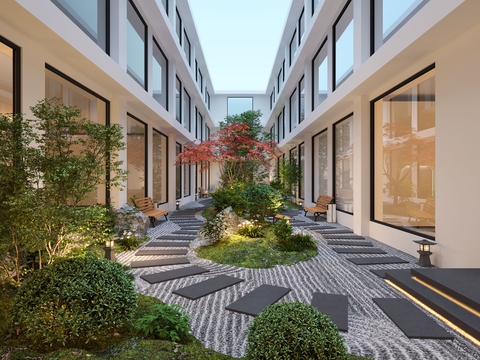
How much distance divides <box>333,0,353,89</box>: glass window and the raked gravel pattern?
17.2 ft

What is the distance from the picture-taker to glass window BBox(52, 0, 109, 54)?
4.92 metres

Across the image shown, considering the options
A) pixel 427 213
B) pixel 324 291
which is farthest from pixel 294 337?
pixel 427 213

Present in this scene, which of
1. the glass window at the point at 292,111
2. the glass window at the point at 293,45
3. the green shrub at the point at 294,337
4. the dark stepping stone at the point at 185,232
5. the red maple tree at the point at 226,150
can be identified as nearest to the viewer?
the green shrub at the point at 294,337

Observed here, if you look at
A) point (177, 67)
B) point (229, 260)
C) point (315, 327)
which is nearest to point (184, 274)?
point (229, 260)

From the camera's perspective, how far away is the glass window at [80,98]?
4.94 metres

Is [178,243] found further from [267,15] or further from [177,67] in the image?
[267,15]

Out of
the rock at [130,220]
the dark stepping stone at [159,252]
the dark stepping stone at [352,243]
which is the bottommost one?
the dark stepping stone at [159,252]

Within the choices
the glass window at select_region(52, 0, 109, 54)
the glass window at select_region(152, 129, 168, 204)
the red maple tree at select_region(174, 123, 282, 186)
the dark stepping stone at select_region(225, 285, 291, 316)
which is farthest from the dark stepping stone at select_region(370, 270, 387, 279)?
the glass window at select_region(152, 129, 168, 204)

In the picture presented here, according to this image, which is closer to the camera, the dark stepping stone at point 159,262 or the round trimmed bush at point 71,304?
the round trimmed bush at point 71,304

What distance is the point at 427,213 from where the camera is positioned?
4957mm

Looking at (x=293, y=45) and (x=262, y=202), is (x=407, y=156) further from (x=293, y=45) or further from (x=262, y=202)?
(x=293, y=45)

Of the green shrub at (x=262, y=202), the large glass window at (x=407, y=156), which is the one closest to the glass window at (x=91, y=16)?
the green shrub at (x=262, y=202)

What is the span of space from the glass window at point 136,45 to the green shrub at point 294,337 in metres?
7.61

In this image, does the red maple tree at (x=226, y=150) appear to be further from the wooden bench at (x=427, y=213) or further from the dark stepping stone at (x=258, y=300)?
the dark stepping stone at (x=258, y=300)
